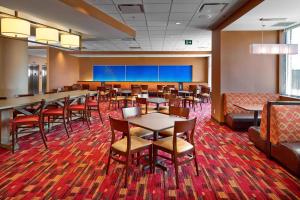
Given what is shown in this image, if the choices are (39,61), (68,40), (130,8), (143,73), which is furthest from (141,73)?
(130,8)

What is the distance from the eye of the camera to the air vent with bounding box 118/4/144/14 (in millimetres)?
5262

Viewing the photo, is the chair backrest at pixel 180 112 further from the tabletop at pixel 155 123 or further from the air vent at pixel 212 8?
the air vent at pixel 212 8

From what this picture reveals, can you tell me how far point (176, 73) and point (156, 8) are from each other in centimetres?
1044

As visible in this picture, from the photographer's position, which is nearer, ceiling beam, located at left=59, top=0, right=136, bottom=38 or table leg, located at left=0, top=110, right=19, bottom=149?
table leg, located at left=0, top=110, right=19, bottom=149

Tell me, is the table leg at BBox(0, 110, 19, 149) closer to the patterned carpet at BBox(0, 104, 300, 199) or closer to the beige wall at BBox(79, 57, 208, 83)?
the patterned carpet at BBox(0, 104, 300, 199)

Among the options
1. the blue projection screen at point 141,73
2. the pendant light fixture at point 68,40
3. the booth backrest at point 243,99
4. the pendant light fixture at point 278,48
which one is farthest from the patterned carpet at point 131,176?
the blue projection screen at point 141,73

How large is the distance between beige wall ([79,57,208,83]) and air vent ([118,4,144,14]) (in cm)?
1009

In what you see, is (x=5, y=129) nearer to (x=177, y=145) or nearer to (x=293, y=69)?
(x=177, y=145)

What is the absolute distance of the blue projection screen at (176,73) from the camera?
1573 centimetres

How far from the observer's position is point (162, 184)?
322cm

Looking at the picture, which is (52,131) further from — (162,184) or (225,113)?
(225,113)

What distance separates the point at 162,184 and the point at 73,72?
13458mm

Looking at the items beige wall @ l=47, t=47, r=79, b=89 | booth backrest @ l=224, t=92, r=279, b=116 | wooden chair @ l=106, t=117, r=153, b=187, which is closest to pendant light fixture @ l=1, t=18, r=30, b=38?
wooden chair @ l=106, t=117, r=153, b=187

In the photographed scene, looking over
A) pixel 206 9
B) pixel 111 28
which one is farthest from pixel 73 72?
pixel 206 9
